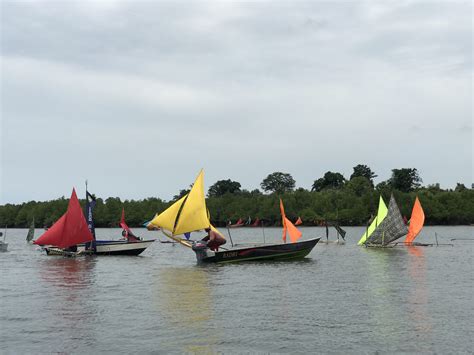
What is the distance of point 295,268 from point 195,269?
748 centimetres

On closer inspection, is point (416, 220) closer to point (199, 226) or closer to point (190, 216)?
point (199, 226)

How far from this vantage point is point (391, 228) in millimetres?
66125

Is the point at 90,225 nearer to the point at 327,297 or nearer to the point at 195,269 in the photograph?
the point at 195,269

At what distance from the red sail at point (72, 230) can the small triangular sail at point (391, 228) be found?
31.5 meters

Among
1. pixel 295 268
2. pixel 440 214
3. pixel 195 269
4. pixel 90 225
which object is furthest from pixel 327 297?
pixel 440 214

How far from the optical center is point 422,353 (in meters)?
18.7

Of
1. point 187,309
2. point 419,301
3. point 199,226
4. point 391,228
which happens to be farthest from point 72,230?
point 419,301

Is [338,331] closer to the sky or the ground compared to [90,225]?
closer to the ground

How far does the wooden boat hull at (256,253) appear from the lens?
46406 mm

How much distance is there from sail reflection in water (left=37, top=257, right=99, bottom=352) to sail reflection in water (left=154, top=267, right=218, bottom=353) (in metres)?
2.99

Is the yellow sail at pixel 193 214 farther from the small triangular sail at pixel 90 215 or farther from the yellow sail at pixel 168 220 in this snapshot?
the small triangular sail at pixel 90 215

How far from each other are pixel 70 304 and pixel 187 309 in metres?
5.89

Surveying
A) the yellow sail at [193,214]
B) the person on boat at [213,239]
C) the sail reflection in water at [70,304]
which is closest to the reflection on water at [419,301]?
the sail reflection in water at [70,304]

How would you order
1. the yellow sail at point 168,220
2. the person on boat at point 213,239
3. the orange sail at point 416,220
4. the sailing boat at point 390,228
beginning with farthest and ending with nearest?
the orange sail at point 416,220
the sailing boat at point 390,228
the yellow sail at point 168,220
the person on boat at point 213,239
